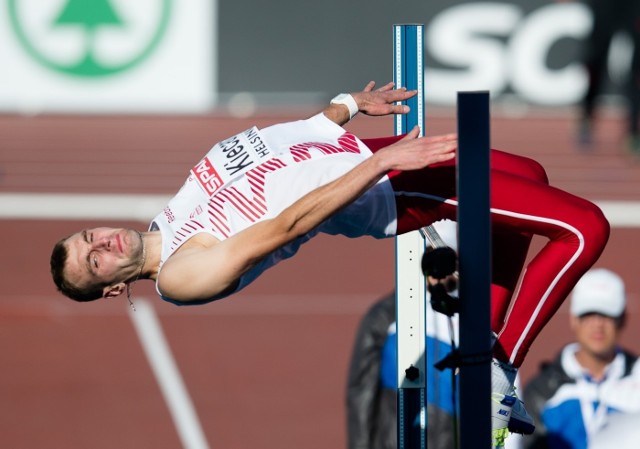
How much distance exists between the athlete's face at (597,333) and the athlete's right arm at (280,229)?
2626mm

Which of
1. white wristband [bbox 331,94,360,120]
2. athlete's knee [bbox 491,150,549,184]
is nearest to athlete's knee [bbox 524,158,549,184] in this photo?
athlete's knee [bbox 491,150,549,184]

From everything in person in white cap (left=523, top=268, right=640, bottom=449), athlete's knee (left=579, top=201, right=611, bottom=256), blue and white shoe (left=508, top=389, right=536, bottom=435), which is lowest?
person in white cap (left=523, top=268, right=640, bottom=449)

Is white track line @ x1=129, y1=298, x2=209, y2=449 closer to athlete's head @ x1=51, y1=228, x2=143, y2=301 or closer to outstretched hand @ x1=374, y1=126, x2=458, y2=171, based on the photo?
athlete's head @ x1=51, y1=228, x2=143, y2=301

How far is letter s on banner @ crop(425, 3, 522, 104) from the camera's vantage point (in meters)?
18.4

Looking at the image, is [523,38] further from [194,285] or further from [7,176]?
[194,285]

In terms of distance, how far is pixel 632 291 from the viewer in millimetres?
11008

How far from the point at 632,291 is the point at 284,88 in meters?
9.04

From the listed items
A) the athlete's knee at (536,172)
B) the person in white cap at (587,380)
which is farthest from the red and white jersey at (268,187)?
the person in white cap at (587,380)

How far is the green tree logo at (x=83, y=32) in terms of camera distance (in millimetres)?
18219

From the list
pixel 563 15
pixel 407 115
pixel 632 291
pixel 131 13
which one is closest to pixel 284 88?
pixel 131 13

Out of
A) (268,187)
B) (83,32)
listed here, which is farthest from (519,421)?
(83,32)

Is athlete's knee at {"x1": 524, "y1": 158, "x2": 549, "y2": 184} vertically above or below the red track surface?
above

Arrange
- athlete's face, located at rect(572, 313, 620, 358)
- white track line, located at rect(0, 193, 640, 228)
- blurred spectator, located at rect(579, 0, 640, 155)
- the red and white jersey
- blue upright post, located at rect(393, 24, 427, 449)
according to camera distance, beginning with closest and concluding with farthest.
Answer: the red and white jersey → blue upright post, located at rect(393, 24, 427, 449) → athlete's face, located at rect(572, 313, 620, 358) → white track line, located at rect(0, 193, 640, 228) → blurred spectator, located at rect(579, 0, 640, 155)

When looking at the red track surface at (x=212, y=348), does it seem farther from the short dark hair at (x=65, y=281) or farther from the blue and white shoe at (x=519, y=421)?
the blue and white shoe at (x=519, y=421)
